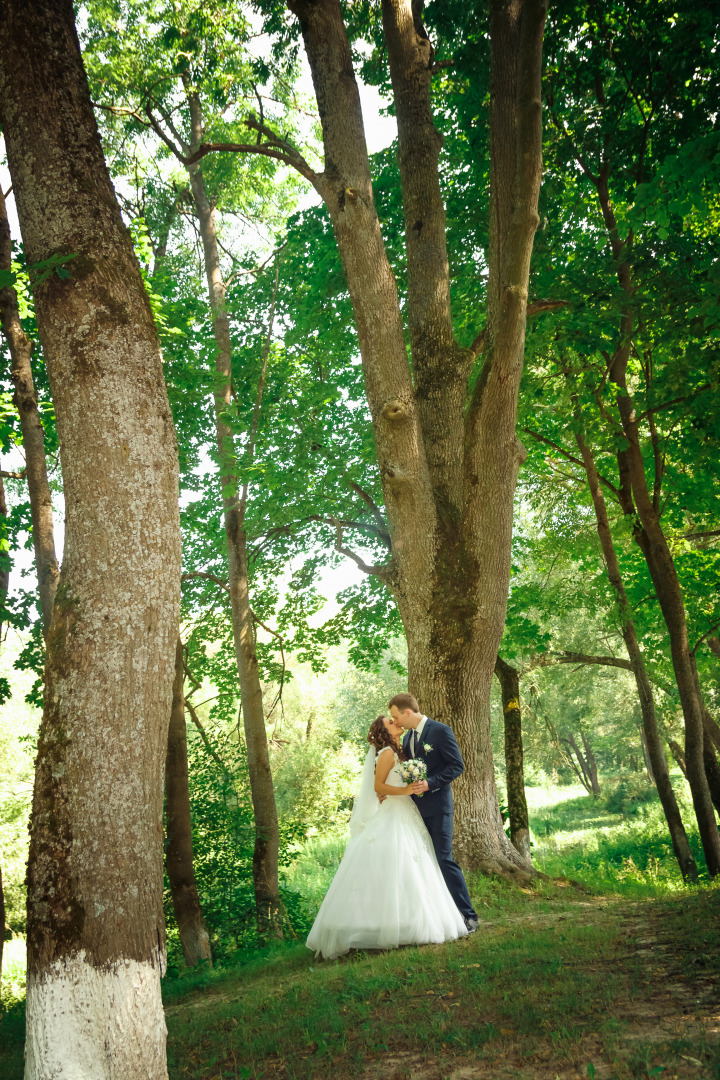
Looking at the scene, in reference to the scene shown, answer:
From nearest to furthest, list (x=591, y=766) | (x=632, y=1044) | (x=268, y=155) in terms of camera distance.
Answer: (x=632, y=1044)
(x=268, y=155)
(x=591, y=766)

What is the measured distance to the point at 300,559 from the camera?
53.9 feet

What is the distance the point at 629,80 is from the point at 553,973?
11414mm

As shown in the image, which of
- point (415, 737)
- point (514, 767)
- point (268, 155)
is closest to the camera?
point (415, 737)

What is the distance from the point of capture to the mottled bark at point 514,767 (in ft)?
35.2

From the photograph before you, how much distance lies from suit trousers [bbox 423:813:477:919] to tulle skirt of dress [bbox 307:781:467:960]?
97 mm

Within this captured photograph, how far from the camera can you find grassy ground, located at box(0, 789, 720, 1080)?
3121mm

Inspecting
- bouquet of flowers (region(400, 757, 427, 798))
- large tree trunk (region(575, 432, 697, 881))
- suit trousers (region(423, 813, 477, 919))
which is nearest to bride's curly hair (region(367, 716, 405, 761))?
bouquet of flowers (region(400, 757, 427, 798))

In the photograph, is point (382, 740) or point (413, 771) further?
point (382, 740)

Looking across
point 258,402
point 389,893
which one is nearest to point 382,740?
point 389,893

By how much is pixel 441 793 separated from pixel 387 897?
0.99 metres

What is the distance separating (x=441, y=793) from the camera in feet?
20.2

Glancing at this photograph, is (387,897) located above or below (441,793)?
below

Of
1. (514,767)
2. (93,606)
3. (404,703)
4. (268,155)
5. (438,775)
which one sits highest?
(268,155)

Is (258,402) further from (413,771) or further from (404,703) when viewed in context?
(413,771)
